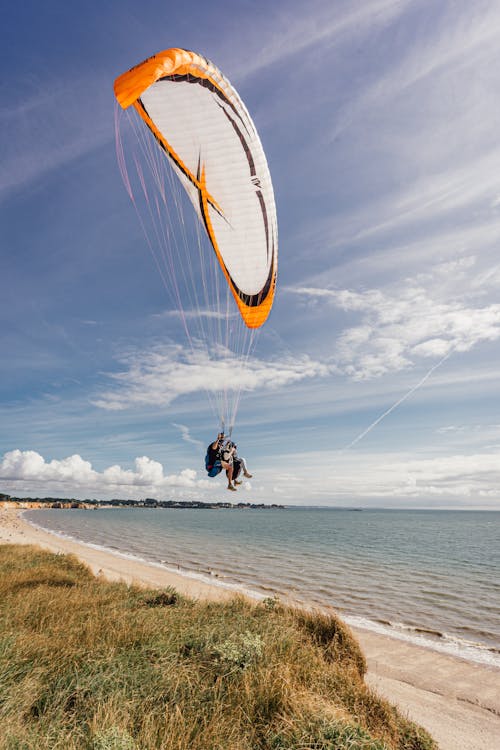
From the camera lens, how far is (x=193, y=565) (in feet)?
80.9

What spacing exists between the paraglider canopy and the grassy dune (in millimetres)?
7986

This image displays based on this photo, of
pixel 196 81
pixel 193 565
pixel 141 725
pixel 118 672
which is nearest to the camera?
pixel 141 725

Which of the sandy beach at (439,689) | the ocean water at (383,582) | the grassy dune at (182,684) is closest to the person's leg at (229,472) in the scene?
the grassy dune at (182,684)

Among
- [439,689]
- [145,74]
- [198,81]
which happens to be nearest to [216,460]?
[439,689]

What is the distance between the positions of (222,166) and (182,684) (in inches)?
413

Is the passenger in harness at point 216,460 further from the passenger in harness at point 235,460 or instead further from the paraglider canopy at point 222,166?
the paraglider canopy at point 222,166

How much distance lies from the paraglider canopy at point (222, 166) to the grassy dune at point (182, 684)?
799cm

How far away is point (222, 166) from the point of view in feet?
32.8

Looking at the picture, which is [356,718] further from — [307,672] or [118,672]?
[118,672]

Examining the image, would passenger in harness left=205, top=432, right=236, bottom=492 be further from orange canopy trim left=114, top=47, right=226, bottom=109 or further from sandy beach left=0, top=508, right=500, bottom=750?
orange canopy trim left=114, top=47, right=226, bottom=109

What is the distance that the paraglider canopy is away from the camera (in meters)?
8.78

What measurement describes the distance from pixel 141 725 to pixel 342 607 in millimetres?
13036

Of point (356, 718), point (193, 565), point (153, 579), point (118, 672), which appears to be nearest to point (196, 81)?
point (118, 672)

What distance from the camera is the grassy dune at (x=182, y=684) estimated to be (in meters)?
3.96
